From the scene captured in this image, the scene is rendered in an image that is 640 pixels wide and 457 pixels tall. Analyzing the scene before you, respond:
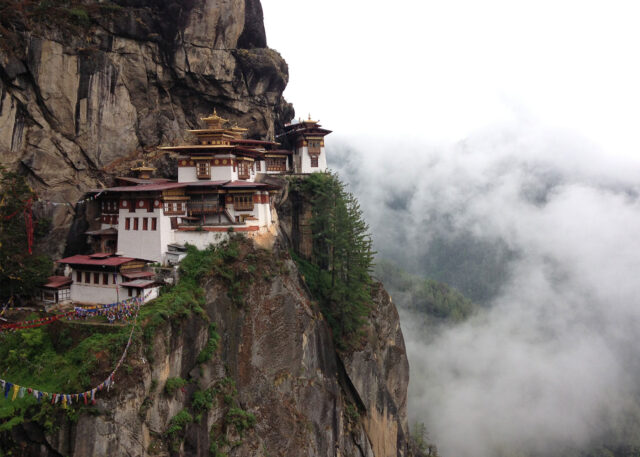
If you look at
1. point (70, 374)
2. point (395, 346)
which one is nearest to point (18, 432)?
point (70, 374)

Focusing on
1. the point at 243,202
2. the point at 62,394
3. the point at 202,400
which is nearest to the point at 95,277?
the point at 62,394

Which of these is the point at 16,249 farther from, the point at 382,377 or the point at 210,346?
the point at 382,377

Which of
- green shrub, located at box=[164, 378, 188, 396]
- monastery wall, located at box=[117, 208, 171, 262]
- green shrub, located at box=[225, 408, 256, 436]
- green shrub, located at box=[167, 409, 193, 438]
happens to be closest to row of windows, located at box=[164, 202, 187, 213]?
monastery wall, located at box=[117, 208, 171, 262]

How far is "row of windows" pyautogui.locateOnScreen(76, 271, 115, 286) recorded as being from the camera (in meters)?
28.1

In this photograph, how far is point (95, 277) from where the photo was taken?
28453 millimetres

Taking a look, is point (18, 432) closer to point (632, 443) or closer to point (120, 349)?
point (120, 349)

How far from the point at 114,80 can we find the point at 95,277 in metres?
20.2

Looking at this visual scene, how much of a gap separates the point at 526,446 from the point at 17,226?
405ft

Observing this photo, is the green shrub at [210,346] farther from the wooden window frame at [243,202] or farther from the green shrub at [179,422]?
the wooden window frame at [243,202]

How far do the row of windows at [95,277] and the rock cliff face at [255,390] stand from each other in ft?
22.6

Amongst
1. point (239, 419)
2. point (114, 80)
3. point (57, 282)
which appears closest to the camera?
point (239, 419)

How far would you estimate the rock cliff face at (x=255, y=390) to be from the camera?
20141mm

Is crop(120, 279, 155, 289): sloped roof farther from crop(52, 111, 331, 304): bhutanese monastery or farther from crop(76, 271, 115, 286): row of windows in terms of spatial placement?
crop(76, 271, 115, 286): row of windows

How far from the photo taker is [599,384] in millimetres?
133625
